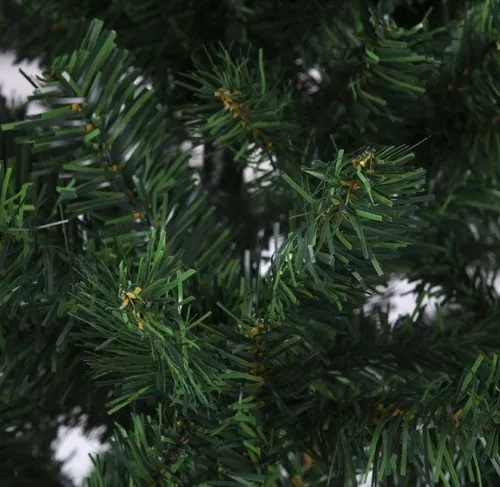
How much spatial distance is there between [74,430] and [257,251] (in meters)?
0.18

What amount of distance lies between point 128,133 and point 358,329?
0.10 metres

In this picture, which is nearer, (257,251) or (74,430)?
(257,251)

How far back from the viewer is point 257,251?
0.26 meters

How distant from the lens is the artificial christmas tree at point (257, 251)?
19cm

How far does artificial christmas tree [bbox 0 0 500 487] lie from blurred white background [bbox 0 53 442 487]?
3cm

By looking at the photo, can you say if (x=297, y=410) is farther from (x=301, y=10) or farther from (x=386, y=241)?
(x=301, y=10)

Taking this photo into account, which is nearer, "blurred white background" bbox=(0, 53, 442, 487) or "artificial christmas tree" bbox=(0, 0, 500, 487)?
"artificial christmas tree" bbox=(0, 0, 500, 487)

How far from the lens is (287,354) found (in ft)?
0.74

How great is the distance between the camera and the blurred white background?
0.36 meters

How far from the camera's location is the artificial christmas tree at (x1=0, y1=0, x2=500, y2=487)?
19 centimetres

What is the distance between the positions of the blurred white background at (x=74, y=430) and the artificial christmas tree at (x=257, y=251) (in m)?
0.03

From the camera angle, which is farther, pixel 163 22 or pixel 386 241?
pixel 163 22

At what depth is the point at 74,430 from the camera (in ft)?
1.25

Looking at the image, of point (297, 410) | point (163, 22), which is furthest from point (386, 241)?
point (163, 22)
